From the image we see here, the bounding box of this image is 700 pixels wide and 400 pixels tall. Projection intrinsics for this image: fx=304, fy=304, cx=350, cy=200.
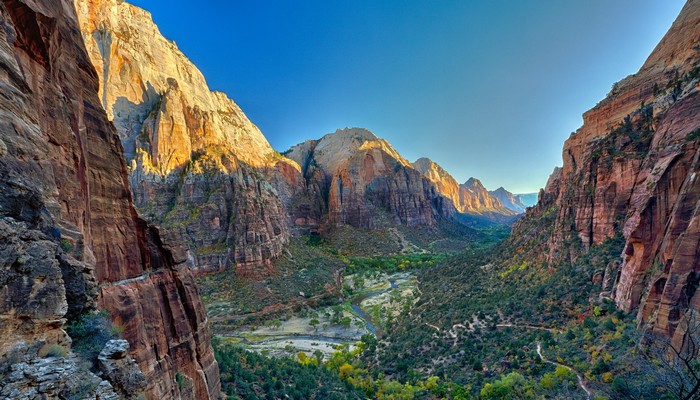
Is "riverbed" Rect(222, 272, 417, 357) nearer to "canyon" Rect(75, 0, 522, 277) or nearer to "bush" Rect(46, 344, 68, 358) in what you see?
"canyon" Rect(75, 0, 522, 277)

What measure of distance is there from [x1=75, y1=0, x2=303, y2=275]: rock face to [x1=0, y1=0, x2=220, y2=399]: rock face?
42.8 meters

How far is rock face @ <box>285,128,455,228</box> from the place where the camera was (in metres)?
113

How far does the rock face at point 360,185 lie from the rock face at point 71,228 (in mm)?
94357

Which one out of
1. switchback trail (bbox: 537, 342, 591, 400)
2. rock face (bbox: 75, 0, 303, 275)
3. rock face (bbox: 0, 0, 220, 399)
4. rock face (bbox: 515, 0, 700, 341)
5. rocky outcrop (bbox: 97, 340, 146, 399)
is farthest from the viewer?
rock face (bbox: 75, 0, 303, 275)

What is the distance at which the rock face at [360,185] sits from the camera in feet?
372

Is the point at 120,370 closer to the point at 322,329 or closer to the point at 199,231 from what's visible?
the point at 322,329

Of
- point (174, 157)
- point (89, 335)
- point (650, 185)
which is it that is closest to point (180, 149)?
point (174, 157)

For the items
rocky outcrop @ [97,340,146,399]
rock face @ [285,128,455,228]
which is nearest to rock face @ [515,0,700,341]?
rocky outcrop @ [97,340,146,399]

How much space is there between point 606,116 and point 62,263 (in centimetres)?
5415

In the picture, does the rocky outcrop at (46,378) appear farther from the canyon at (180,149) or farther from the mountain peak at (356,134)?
the mountain peak at (356,134)

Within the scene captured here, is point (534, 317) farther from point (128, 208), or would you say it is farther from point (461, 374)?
point (128, 208)

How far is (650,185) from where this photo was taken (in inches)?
987

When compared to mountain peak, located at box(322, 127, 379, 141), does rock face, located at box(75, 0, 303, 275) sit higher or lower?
lower

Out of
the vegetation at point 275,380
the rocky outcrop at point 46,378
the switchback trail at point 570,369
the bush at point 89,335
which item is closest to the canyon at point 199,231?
the rocky outcrop at point 46,378
